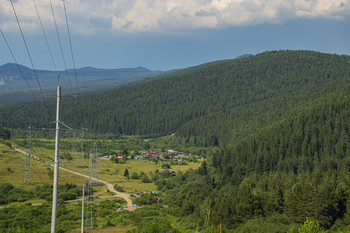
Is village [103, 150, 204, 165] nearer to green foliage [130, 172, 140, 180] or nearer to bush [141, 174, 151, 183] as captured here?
green foliage [130, 172, 140, 180]

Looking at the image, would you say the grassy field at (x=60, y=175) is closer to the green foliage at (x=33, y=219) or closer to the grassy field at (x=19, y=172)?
the grassy field at (x=19, y=172)

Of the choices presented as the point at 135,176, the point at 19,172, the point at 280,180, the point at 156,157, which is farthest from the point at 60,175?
the point at 156,157

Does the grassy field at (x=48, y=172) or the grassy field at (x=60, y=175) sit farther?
the grassy field at (x=48, y=172)

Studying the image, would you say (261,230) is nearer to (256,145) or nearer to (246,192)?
(246,192)

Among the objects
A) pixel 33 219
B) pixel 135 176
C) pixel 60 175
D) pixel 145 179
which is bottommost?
pixel 135 176

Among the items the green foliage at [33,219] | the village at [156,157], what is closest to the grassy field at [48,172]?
the village at [156,157]

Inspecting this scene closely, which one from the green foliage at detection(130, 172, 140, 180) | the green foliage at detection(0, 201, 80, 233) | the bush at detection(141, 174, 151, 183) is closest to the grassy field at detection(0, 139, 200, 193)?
the bush at detection(141, 174, 151, 183)

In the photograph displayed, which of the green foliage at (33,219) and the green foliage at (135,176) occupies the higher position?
the green foliage at (33,219)

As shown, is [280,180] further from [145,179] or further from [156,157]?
[156,157]

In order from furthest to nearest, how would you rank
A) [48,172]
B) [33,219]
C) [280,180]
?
[48,172] → [280,180] → [33,219]

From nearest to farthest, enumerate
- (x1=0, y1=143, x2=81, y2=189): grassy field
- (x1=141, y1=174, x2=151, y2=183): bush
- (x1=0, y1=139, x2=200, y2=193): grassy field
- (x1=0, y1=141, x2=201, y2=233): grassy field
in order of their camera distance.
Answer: (x1=0, y1=141, x2=201, y2=233): grassy field, (x1=0, y1=143, x2=81, y2=189): grassy field, (x1=0, y1=139, x2=200, y2=193): grassy field, (x1=141, y1=174, x2=151, y2=183): bush

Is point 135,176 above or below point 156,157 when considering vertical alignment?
above

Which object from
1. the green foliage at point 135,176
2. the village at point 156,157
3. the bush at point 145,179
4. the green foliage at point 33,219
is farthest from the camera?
the village at point 156,157
